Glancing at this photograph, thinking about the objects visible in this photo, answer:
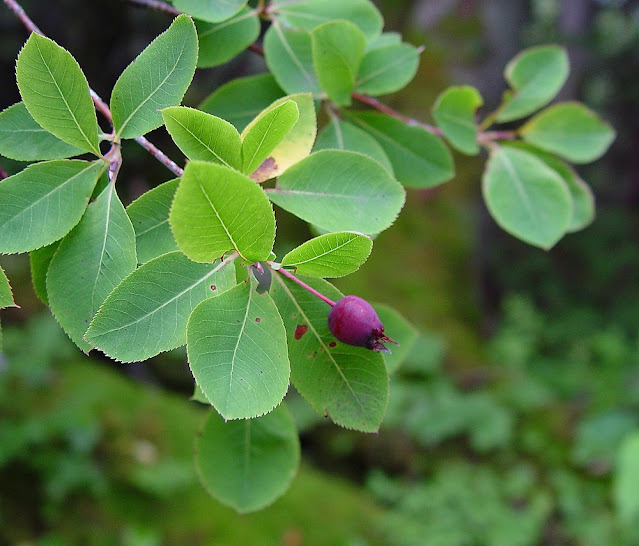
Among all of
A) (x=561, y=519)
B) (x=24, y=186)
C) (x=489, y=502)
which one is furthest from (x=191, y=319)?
(x=561, y=519)

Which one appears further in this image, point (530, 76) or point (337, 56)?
point (530, 76)

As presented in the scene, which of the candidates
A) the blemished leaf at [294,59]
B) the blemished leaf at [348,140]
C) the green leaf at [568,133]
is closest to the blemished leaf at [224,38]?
the blemished leaf at [294,59]

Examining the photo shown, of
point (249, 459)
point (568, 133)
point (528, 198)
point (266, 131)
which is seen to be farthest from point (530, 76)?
point (249, 459)

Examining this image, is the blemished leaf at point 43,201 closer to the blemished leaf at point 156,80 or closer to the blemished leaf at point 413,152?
the blemished leaf at point 156,80

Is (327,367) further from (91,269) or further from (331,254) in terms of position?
(91,269)

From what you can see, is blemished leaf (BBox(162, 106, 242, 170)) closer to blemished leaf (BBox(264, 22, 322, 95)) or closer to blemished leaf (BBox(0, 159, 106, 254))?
blemished leaf (BBox(0, 159, 106, 254))

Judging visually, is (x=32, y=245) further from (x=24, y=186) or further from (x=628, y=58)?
(x=628, y=58)
